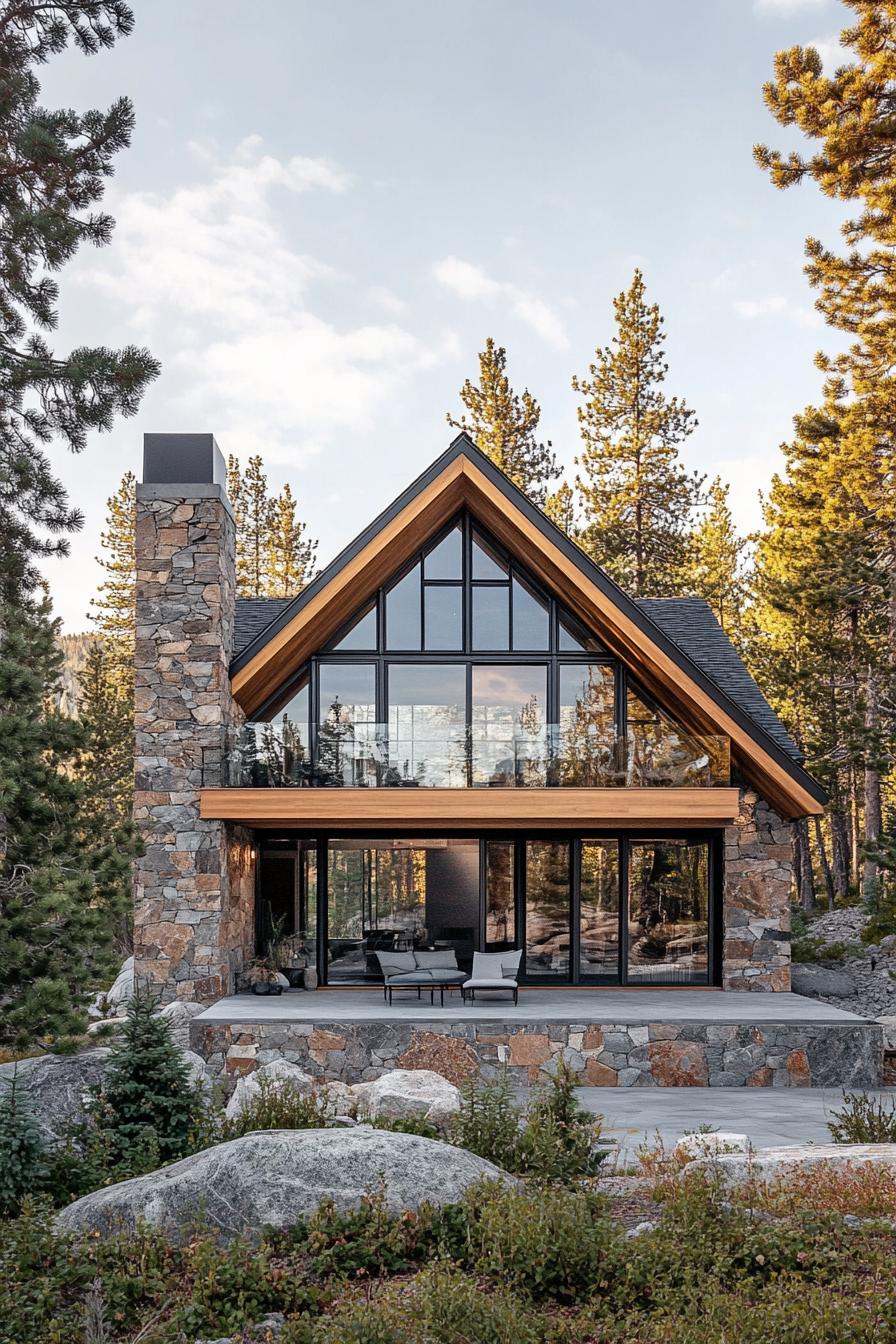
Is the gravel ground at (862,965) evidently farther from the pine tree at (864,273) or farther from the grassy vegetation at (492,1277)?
the grassy vegetation at (492,1277)

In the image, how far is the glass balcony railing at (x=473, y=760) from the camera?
14.0m

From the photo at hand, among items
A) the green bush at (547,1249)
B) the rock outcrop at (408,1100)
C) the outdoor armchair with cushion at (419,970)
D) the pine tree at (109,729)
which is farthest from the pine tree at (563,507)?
the green bush at (547,1249)

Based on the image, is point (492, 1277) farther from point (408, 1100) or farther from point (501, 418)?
point (501, 418)

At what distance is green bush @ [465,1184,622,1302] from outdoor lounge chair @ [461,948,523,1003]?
7761 mm

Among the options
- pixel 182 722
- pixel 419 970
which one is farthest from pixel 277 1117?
pixel 182 722

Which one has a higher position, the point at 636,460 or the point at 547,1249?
the point at 636,460

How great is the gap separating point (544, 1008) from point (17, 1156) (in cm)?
723

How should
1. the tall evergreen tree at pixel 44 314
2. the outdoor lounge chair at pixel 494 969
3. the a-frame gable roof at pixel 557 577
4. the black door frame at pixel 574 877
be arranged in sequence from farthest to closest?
1. the black door frame at pixel 574 877
2. the a-frame gable roof at pixel 557 577
3. the outdoor lounge chair at pixel 494 969
4. the tall evergreen tree at pixel 44 314

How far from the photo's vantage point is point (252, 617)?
1628cm

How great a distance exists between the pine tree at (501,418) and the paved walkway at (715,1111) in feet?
73.9

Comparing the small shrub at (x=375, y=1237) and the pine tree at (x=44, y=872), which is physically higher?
the pine tree at (x=44, y=872)

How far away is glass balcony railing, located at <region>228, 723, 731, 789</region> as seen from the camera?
46.1 ft

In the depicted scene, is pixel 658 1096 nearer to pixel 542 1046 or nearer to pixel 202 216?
pixel 542 1046

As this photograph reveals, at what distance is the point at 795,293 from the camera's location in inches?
821
